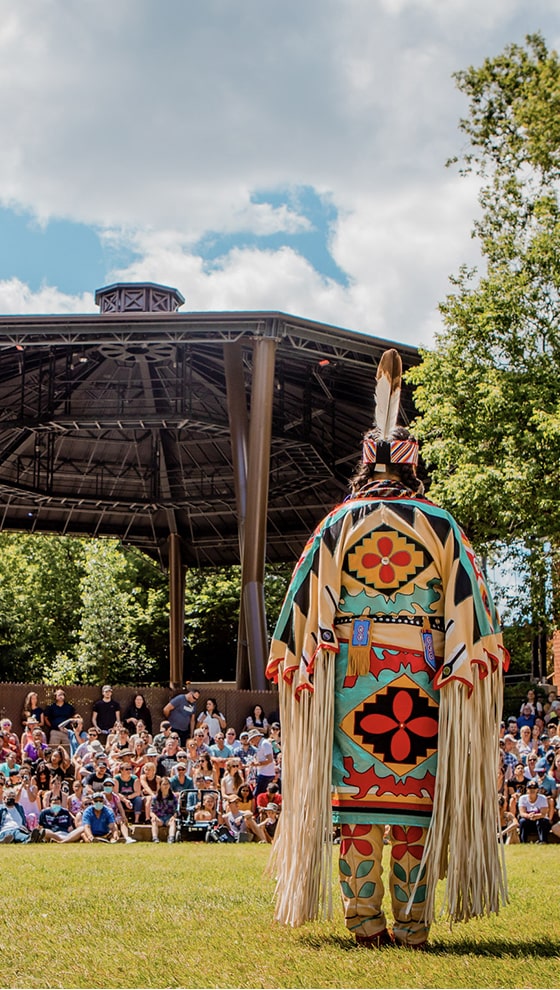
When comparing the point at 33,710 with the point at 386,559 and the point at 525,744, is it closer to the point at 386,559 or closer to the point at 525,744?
the point at 525,744

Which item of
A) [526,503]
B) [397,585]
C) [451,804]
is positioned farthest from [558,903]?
[526,503]

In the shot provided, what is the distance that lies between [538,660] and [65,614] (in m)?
22.2

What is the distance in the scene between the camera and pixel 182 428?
28.3m

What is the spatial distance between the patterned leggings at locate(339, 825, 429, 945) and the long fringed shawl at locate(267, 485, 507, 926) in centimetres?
7

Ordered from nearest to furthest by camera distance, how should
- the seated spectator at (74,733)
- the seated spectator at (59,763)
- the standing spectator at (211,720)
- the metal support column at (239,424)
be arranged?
the seated spectator at (59,763) → the seated spectator at (74,733) → the standing spectator at (211,720) → the metal support column at (239,424)

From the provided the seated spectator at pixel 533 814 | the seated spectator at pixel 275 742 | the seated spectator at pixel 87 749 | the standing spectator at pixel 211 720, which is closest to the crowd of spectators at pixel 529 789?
the seated spectator at pixel 533 814

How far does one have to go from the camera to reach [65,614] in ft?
160

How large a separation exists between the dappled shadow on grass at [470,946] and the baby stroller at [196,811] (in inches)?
329

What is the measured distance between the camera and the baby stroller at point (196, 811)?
1312 centimetres

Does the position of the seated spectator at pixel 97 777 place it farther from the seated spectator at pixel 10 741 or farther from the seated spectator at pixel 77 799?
the seated spectator at pixel 10 741

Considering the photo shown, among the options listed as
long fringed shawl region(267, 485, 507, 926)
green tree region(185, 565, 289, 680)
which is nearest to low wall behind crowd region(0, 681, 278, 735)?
long fringed shawl region(267, 485, 507, 926)

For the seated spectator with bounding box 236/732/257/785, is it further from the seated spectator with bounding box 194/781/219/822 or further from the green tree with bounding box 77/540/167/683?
the green tree with bounding box 77/540/167/683

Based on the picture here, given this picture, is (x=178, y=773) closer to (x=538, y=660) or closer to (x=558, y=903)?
(x=558, y=903)

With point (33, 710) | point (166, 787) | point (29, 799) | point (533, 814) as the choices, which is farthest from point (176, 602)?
point (533, 814)
